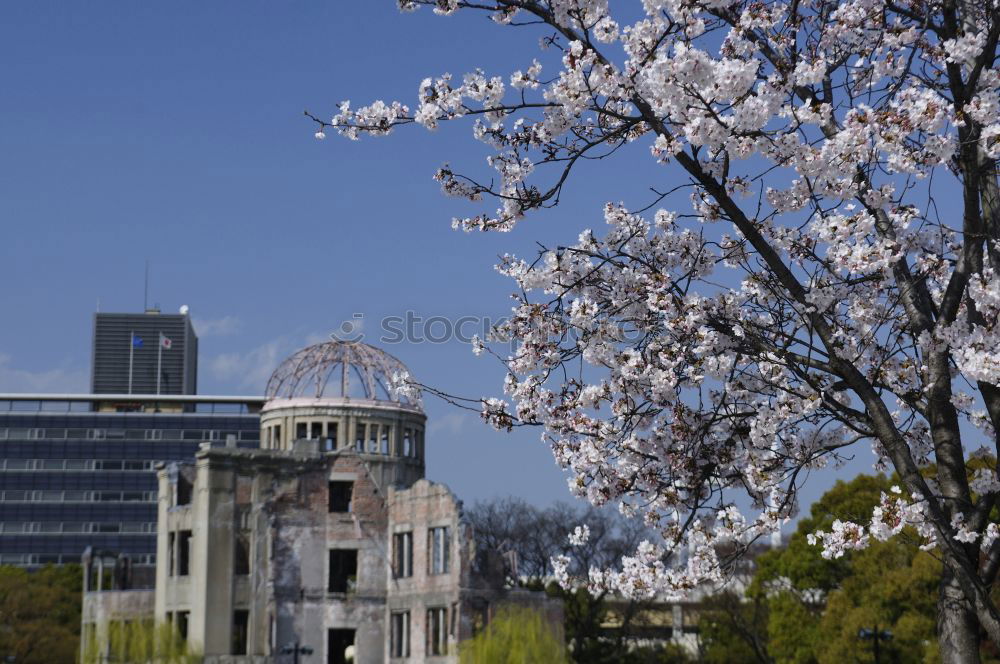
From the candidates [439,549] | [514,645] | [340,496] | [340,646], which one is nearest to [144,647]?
[340,646]

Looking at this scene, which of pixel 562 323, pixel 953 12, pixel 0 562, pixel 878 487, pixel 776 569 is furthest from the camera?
pixel 0 562

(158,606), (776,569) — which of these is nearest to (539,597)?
(776,569)

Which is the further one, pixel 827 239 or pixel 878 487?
pixel 878 487

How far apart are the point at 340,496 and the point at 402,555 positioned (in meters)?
3.47

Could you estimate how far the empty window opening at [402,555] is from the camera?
48.6m

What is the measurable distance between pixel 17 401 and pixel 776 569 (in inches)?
3247

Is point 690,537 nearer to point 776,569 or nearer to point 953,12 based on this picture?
point 953,12

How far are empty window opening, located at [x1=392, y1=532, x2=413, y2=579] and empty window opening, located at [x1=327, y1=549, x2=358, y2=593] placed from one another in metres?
1.65

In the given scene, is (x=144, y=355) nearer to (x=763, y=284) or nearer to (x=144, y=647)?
(x=144, y=647)

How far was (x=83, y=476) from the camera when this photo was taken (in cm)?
11381

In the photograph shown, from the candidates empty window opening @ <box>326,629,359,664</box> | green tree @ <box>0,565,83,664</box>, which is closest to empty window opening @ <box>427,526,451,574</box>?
empty window opening @ <box>326,629,359,664</box>

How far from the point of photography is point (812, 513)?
49531 millimetres

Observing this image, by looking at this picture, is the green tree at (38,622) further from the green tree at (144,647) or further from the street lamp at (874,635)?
the street lamp at (874,635)

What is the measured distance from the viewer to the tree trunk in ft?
32.3
